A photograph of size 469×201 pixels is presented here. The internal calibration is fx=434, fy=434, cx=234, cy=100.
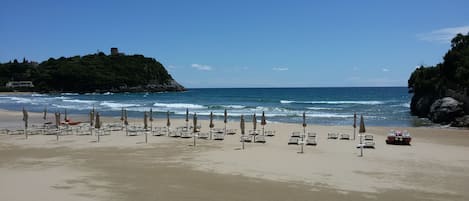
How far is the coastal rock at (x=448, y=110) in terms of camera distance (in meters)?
37.2

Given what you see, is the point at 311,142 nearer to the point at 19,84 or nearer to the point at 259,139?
the point at 259,139

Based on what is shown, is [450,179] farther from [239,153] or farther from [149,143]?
[149,143]

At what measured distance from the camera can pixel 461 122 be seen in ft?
112

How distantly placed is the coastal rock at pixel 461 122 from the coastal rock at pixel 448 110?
6.18 feet

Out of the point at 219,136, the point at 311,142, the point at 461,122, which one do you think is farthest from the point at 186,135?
the point at 461,122

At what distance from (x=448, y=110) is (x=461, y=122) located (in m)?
3.38

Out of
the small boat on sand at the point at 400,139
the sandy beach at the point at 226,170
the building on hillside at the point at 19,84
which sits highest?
the building on hillside at the point at 19,84

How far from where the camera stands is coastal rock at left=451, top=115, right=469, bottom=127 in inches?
1337

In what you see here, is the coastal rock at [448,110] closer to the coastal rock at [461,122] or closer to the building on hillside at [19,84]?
the coastal rock at [461,122]

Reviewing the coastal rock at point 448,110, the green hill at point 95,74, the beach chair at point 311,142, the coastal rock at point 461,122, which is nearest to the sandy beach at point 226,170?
the beach chair at point 311,142

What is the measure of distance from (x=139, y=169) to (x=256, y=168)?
4366 millimetres

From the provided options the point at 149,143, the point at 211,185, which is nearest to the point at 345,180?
the point at 211,185

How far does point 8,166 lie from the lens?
16.9 meters

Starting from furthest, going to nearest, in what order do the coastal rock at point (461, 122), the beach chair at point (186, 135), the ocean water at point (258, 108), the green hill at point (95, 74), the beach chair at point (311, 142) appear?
the green hill at point (95, 74)
the ocean water at point (258, 108)
the coastal rock at point (461, 122)
the beach chair at point (186, 135)
the beach chair at point (311, 142)
